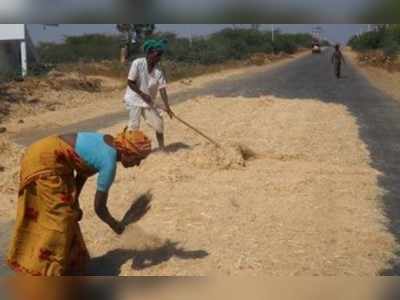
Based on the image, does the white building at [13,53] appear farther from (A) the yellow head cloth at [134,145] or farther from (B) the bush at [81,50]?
(A) the yellow head cloth at [134,145]

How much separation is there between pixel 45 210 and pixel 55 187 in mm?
168

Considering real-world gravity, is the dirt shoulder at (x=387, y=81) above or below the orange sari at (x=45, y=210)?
below

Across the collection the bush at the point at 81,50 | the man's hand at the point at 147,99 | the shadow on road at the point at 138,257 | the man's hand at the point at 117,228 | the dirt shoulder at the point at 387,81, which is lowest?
the shadow on road at the point at 138,257

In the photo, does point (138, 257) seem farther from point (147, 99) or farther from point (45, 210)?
point (147, 99)

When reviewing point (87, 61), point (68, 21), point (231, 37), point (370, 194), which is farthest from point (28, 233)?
point (231, 37)

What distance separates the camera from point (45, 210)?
3.92 metres

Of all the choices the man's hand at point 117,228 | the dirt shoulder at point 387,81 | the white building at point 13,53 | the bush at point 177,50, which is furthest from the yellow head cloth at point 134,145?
the white building at point 13,53

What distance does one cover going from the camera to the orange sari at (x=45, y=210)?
12.8 ft

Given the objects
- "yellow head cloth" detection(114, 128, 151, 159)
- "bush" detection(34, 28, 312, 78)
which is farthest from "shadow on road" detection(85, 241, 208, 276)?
"bush" detection(34, 28, 312, 78)

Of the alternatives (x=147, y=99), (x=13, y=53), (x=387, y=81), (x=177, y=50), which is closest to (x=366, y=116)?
(x=147, y=99)

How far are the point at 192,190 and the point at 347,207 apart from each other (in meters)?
1.46

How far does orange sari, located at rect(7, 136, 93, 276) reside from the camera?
389cm

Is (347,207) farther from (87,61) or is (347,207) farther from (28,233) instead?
(87,61)

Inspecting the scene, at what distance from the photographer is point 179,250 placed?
4562 millimetres
